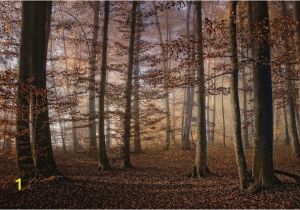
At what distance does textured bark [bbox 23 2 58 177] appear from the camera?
38.2ft

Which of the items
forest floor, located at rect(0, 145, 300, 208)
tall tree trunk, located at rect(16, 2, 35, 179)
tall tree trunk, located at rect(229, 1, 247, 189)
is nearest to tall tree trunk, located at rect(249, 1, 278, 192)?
tall tree trunk, located at rect(229, 1, 247, 189)

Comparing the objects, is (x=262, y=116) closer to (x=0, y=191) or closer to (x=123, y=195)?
(x=123, y=195)

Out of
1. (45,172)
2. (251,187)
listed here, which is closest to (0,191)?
(45,172)

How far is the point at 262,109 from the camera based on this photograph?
10461 millimetres

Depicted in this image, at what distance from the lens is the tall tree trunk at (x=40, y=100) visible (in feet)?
38.2

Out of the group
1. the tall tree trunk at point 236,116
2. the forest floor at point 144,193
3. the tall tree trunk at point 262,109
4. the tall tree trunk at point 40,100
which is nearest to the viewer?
the forest floor at point 144,193

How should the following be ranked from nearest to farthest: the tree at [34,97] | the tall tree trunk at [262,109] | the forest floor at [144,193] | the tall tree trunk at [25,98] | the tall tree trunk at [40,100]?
the forest floor at [144,193]
the tall tree trunk at [262,109]
the tall tree trunk at [25,98]
the tree at [34,97]
the tall tree trunk at [40,100]

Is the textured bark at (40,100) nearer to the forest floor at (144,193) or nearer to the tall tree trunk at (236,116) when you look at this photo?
the forest floor at (144,193)

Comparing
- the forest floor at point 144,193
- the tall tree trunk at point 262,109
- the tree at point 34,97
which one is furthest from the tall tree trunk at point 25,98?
the tall tree trunk at point 262,109

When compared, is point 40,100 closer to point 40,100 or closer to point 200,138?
point 40,100

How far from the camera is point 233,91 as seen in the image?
11.1 m

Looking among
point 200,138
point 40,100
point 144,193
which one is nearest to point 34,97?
point 40,100

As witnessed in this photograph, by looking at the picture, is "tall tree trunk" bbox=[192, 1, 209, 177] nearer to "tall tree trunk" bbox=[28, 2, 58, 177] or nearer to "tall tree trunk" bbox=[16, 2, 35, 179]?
"tall tree trunk" bbox=[28, 2, 58, 177]

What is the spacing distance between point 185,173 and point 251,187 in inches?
192
